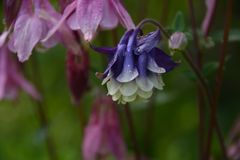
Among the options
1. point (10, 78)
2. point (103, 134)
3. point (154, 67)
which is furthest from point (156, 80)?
point (10, 78)

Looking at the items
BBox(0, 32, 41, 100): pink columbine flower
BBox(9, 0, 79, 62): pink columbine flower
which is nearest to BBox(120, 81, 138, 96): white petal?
BBox(9, 0, 79, 62): pink columbine flower

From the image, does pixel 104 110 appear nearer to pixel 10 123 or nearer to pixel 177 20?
pixel 177 20

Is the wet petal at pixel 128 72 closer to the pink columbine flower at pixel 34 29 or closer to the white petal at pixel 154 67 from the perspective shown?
the white petal at pixel 154 67

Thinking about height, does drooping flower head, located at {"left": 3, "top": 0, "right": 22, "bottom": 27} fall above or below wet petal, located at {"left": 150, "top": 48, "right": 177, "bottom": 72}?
above

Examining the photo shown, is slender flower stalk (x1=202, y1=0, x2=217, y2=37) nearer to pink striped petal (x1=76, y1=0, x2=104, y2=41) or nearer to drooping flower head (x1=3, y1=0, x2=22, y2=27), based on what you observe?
pink striped petal (x1=76, y1=0, x2=104, y2=41)

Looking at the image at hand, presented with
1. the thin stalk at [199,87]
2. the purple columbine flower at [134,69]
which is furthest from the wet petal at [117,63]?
the thin stalk at [199,87]

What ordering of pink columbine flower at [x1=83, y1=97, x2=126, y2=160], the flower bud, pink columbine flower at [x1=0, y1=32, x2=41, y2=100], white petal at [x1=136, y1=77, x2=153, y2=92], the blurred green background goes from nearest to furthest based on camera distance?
white petal at [x1=136, y1=77, x2=153, y2=92] → the flower bud → pink columbine flower at [x1=83, y1=97, x2=126, y2=160] → pink columbine flower at [x1=0, y1=32, x2=41, y2=100] → the blurred green background

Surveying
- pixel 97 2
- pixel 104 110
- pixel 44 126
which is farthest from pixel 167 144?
pixel 97 2

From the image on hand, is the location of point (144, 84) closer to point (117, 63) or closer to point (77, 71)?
point (117, 63)
